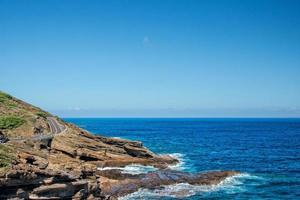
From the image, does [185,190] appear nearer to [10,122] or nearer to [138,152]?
[138,152]

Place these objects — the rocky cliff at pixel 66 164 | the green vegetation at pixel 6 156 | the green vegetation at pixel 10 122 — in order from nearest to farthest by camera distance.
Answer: the green vegetation at pixel 6 156 < the rocky cliff at pixel 66 164 < the green vegetation at pixel 10 122

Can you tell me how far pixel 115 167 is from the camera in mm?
71438

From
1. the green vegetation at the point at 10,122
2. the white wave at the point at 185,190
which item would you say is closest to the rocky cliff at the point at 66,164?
the green vegetation at the point at 10,122

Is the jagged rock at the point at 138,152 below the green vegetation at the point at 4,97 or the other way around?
below

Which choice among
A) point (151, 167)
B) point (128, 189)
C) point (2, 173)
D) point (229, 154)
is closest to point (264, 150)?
point (229, 154)

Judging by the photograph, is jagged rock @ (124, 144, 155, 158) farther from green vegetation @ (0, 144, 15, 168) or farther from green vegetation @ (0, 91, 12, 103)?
green vegetation @ (0, 144, 15, 168)

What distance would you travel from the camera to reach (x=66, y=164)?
146ft

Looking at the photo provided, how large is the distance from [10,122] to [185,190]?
3637 cm

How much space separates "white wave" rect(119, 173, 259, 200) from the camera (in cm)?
5173

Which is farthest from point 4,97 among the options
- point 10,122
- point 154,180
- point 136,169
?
point 154,180

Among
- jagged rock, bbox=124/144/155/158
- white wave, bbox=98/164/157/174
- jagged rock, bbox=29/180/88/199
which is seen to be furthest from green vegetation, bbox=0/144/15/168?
jagged rock, bbox=124/144/155/158

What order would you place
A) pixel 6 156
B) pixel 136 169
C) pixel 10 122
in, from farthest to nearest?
pixel 10 122, pixel 136 169, pixel 6 156

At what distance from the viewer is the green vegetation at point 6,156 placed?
115 ft

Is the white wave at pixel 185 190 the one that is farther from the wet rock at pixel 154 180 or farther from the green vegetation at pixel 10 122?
the green vegetation at pixel 10 122
